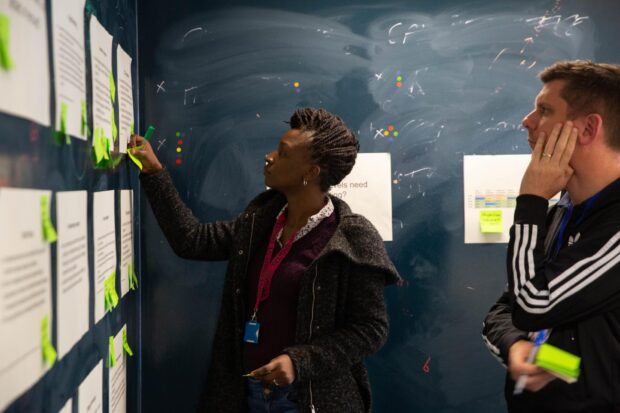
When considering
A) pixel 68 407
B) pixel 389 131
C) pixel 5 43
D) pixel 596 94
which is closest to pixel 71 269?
A: pixel 68 407

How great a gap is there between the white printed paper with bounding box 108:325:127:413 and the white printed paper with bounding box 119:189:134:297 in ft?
0.52

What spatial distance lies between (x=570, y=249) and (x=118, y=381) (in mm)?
1346

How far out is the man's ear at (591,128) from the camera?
136cm

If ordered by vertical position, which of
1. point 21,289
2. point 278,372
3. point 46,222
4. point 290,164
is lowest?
point 278,372

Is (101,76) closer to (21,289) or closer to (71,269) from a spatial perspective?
(71,269)

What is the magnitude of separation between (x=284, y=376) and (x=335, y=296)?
0.28m

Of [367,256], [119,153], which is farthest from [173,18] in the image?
[367,256]

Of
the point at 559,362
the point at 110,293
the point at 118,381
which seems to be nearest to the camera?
the point at 559,362

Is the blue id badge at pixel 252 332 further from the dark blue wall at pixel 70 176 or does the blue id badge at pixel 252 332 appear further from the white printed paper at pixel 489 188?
the white printed paper at pixel 489 188

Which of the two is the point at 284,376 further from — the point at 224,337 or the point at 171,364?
the point at 171,364

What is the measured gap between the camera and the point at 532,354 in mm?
1275

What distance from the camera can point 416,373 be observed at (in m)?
2.26

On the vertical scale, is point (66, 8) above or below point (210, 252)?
above

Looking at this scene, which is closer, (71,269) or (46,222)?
(46,222)
